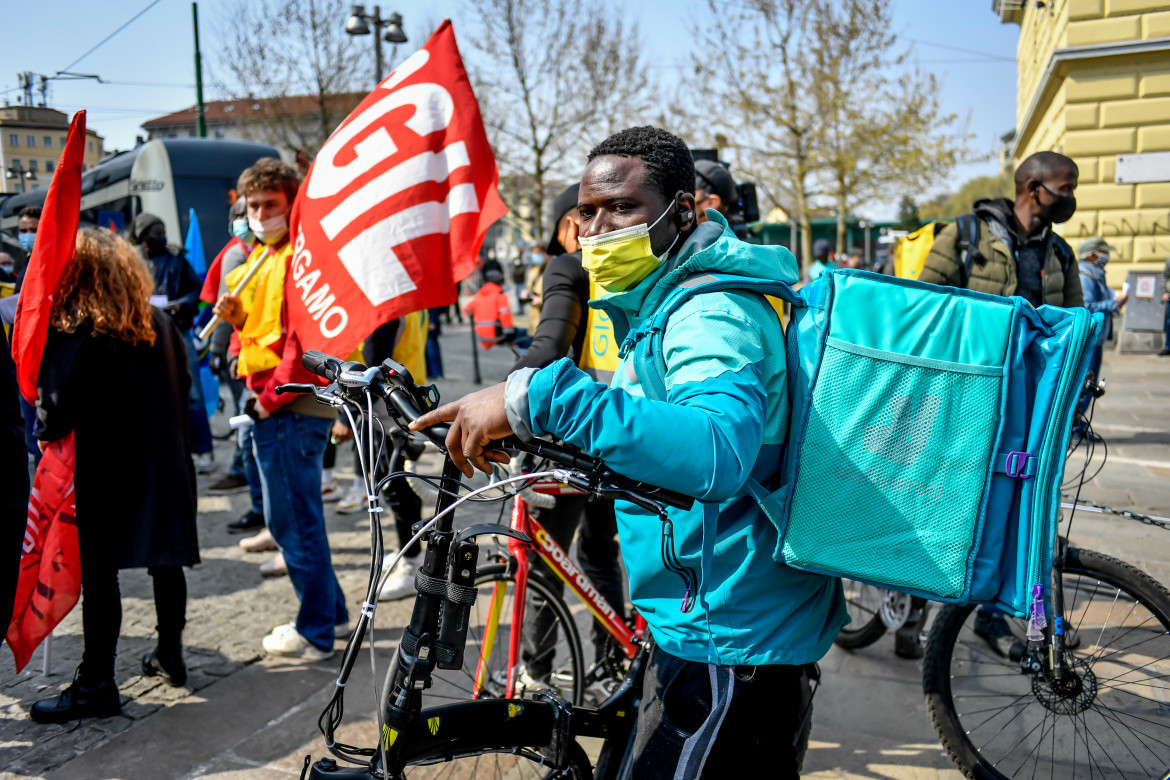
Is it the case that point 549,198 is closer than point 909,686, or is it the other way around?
point 909,686

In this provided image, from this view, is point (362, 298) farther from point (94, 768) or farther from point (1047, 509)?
point (1047, 509)

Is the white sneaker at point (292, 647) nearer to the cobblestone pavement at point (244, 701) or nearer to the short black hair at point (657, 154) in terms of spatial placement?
the cobblestone pavement at point (244, 701)

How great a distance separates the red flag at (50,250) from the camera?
317 cm

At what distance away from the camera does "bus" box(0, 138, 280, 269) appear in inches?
553

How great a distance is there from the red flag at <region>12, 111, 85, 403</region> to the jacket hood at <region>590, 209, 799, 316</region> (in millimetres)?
2397

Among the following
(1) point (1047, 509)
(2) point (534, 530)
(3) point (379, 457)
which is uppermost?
(3) point (379, 457)

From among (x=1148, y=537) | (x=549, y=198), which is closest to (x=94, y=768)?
(x=1148, y=537)

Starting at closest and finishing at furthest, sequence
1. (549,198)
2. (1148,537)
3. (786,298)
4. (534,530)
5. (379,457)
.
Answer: (786,298)
(379,457)
(534,530)
(1148,537)
(549,198)

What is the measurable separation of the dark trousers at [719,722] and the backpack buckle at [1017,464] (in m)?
0.57

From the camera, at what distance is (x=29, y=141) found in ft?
14.1

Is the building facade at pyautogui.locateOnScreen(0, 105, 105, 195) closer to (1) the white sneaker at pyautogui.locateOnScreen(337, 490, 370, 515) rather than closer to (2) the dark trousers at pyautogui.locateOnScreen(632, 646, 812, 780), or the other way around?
(1) the white sneaker at pyautogui.locateOnScreen(337, 490, 370, 515)

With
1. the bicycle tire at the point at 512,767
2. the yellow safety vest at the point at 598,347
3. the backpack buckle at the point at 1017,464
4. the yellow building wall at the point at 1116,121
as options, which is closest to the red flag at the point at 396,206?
the yellow safety vest at the point at 598,347

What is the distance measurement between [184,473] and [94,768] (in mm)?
1135

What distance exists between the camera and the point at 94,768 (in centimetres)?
314
